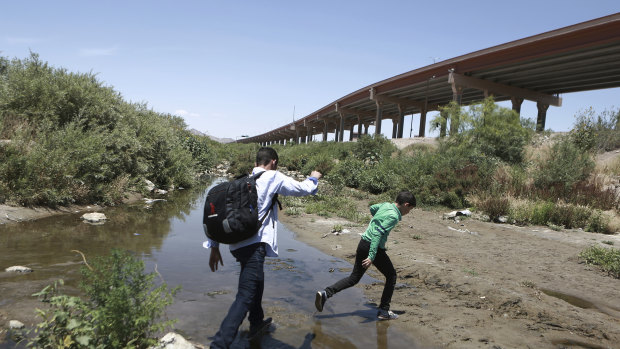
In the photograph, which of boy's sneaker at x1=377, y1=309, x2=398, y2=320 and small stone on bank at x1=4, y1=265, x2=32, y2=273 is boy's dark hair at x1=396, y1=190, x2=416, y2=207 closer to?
boy's sneaker at x1=377, y1=309, x2=398, y2=320

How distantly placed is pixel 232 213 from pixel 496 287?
4500mm

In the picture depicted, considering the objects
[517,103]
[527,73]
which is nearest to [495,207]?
[527,73]

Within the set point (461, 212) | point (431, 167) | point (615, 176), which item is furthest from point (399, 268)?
point (615, 176)

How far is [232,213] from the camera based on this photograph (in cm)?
305

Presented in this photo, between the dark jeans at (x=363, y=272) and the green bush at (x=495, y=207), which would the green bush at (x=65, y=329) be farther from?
the green bush at (x=495, y=207)

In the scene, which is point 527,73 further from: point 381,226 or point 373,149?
point 381,226

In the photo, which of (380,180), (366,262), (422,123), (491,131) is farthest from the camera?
(422,123)

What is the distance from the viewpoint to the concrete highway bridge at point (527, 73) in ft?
62.6

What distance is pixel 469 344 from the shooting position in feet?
12.9

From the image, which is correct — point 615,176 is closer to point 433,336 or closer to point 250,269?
point 433,336

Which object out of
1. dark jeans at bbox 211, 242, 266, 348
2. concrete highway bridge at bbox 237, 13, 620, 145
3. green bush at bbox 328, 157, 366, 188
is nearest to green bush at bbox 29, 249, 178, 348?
dark jeans at bbox 211, 242, 266, 348

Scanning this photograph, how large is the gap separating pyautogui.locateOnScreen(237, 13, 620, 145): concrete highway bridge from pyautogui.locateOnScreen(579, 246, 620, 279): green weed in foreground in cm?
1588

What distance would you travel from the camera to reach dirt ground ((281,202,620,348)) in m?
4.18

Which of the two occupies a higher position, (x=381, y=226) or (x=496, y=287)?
(x=381, y=226)
